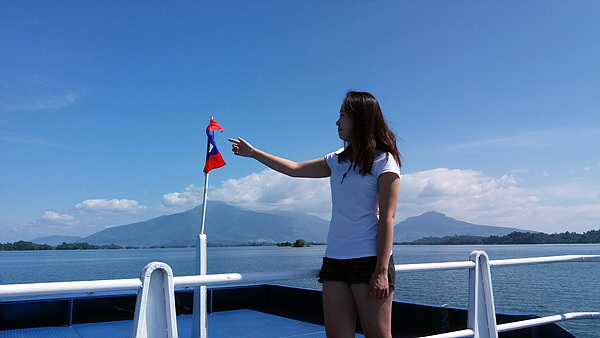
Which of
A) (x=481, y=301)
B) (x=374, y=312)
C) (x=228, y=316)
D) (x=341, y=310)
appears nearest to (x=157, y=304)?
(x=341, y=310)

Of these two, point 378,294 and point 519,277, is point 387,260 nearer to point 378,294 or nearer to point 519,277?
point 378,294

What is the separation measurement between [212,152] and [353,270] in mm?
3374

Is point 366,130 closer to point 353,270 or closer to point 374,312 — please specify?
point 353,270

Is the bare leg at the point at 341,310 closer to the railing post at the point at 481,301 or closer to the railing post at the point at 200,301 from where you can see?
the railing post at the point at 481,301

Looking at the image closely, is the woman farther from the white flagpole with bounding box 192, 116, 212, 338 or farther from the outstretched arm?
the white flagpole with bounding box 192, 116, 212, 338

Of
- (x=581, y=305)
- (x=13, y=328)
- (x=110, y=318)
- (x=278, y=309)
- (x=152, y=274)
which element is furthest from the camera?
(x=581, y=305)

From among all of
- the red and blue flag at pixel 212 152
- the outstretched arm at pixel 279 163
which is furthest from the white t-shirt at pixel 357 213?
the red and blue flag at pixel 212 152

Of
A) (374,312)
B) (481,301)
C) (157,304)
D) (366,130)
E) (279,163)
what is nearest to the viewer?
(157,304)

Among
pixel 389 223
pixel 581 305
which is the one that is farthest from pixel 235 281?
pixel 581 305

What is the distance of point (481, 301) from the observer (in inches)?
105

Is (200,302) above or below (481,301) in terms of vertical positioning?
below

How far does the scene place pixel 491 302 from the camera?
8.68ft

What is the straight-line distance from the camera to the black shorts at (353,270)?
1.85 m

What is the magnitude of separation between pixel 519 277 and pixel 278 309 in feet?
115
